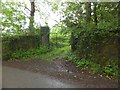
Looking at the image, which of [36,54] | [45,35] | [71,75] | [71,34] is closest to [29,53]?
[36,54]

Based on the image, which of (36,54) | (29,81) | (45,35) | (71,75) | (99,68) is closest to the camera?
(29,81)

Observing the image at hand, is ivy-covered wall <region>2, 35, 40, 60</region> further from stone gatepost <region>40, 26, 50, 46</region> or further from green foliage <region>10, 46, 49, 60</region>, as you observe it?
stone gatepost <region>40, 26, 50, 46</region>

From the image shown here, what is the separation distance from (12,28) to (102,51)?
6903mm

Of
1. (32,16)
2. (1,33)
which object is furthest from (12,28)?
(32,16)

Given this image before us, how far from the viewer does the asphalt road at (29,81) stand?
6891 millimetres

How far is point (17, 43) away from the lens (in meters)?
13.7

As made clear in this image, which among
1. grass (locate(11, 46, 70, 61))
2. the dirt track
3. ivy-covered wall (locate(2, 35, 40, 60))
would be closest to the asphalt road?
the dirt track

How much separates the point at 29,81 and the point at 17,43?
662 centimetres

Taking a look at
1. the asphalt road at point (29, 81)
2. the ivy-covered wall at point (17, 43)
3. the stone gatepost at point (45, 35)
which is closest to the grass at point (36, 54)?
the ivy-covered wall at point (17, 43)

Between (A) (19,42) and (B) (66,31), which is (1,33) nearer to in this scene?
(A) (19,42)

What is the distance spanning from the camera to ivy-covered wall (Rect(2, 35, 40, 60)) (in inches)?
504

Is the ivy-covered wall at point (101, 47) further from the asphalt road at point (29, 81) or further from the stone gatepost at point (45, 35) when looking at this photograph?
the stone gatepost at point (45, 35)

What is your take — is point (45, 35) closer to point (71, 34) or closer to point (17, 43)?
point (17, 43)

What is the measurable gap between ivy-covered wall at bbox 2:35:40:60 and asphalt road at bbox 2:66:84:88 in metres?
4.09
